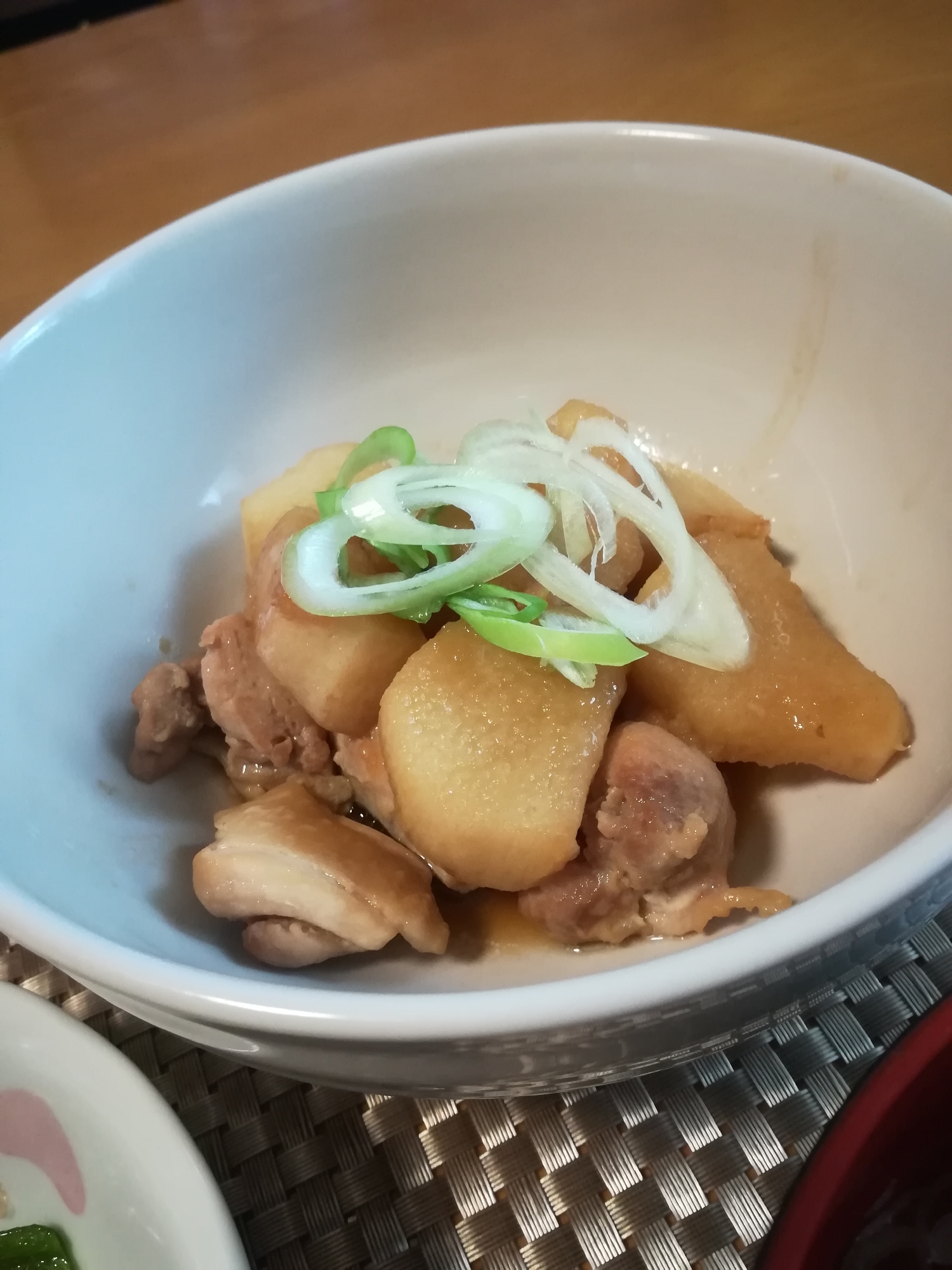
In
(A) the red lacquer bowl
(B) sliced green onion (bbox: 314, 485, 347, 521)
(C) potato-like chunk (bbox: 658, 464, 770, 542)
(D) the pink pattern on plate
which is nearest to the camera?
(A) the red lacquer bowl

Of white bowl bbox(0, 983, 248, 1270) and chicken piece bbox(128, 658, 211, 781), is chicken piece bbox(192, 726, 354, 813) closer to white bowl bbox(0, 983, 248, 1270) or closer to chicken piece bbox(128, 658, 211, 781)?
chicken piece bbox(128, 658, 211, 781)

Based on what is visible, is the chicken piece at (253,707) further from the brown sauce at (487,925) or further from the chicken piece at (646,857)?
the chicken piece at (646,857)

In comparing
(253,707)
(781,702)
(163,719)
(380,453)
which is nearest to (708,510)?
(781,702)

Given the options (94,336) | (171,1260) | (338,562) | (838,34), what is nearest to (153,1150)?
(171,1260)

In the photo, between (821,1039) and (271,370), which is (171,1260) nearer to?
(821,1039)

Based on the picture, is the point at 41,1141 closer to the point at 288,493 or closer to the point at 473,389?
the point at 288,493

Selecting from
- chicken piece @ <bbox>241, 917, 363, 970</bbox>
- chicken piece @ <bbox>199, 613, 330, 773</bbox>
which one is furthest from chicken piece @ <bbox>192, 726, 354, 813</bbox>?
chicken piece @ <bbox>241, 917, 363, 970</bbox>

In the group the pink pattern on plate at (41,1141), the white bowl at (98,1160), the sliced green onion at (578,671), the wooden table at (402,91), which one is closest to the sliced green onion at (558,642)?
the sliced green onion at (578,671)
